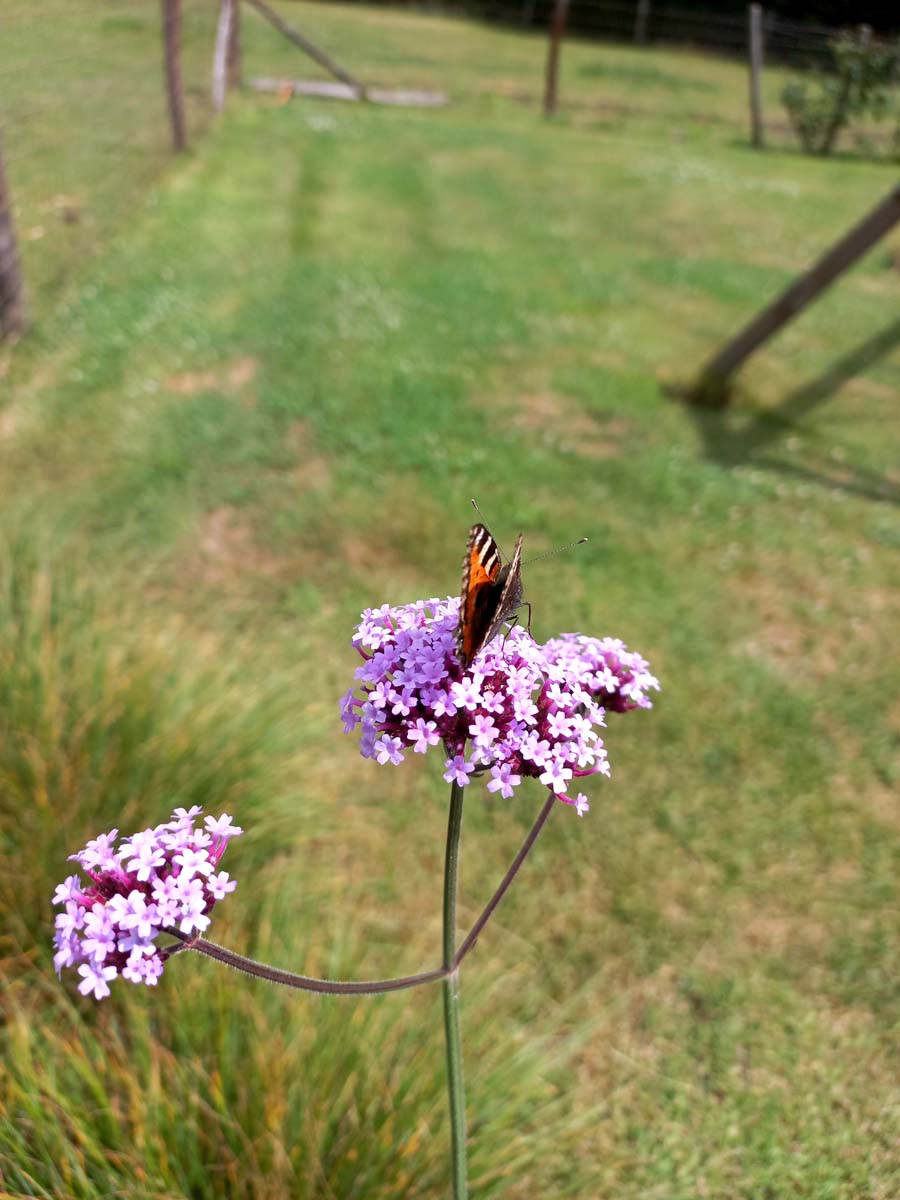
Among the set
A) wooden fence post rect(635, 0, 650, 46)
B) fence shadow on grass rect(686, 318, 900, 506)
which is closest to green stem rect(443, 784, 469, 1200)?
fence shadow on grass rect(686, 318, 900, 506)

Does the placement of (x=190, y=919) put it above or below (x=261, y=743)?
above

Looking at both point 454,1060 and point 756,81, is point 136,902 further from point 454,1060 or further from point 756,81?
point 756,81

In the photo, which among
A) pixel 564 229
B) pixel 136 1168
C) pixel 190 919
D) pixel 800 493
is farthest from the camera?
pixel 564 229

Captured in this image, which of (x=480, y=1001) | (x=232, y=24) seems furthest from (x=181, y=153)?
(x=480, y=1001)

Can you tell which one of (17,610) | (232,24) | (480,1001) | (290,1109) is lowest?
(480,1001)

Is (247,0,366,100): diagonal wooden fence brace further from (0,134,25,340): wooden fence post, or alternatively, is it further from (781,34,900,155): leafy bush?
(0,134,25,340): wooden fence post

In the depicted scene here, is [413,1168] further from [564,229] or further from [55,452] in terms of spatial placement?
[564,229]
